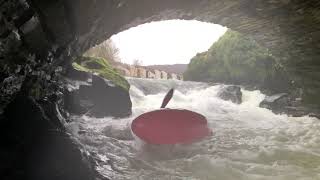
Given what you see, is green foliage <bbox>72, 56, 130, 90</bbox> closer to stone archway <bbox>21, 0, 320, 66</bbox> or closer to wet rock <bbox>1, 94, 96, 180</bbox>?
stone archway <bbox>21, 0, 320, 66</bbox>

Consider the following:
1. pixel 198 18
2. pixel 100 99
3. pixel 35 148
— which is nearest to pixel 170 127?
pixel 198 18

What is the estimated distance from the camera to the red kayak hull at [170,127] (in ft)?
16.6

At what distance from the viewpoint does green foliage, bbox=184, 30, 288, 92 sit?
12266mm

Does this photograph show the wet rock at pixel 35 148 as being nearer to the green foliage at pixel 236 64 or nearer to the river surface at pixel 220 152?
the river surface at pixel 220 152

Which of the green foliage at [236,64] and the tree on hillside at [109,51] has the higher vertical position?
the tree on hillside at [109,51]

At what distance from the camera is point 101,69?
28.6 ft

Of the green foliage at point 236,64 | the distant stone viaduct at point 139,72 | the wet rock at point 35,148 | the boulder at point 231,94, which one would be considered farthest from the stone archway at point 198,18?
the distant stone viaduct at point 139,72

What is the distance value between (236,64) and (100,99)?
25.1 ft

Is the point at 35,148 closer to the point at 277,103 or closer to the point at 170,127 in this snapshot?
the point at 170,127

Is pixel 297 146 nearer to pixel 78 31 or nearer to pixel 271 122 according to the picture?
pixel 271 122

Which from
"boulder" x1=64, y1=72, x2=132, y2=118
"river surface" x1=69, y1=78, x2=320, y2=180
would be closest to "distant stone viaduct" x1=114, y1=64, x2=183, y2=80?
"boulder" x1=64, y1=72, x2=132, y2=118

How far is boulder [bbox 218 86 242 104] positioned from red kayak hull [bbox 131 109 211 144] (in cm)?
613

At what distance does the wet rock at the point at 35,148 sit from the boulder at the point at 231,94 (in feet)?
27.0

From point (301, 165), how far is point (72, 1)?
3157 mm
